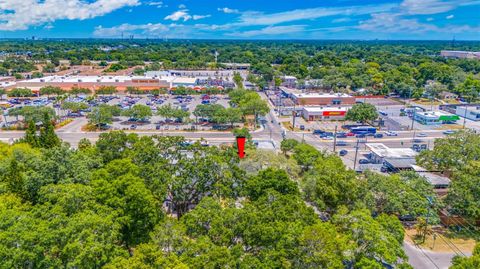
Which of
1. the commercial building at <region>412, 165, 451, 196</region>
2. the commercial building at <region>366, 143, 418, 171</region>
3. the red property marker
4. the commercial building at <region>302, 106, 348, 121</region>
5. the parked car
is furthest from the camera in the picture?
the commercial building at <region>302, 106, 348, 121</region>

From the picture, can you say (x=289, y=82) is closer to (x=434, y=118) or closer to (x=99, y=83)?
(x=434, y=118)

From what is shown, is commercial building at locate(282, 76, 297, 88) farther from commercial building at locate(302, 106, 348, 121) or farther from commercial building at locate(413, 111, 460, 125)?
commercial building at locate(413, 111, 460, 125)

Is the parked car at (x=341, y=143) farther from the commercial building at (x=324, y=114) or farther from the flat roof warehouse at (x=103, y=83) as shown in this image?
the flat roof warehouse at (x=103, y=83)

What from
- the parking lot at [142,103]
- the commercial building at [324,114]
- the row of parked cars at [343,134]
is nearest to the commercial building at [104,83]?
the parking lot at [142,103]

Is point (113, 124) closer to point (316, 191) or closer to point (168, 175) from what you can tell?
point (168, 175)

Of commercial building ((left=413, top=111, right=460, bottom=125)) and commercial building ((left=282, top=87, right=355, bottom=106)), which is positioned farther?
commercial building ((left=282, top=87, right=355, bottom=106))

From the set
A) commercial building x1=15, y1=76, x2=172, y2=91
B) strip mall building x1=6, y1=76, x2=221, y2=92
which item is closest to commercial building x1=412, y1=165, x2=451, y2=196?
strip mall building x1=6, y1=76, x2=221, y2=92

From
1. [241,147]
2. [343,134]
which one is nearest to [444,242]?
[241,147]

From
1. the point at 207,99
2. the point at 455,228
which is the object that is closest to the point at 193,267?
the point at 455,228
